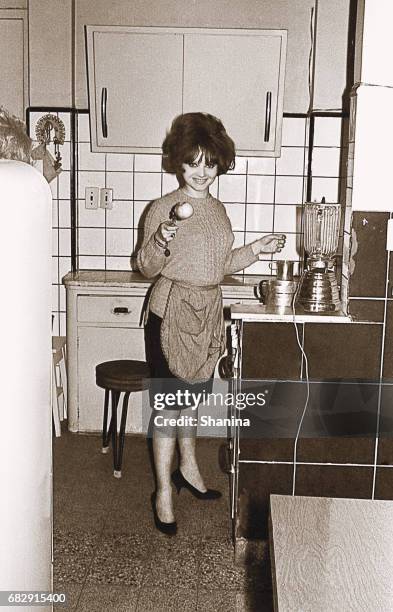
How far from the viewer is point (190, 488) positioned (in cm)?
336

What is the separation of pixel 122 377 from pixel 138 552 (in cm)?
94

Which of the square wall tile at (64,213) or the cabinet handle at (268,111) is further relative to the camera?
Result: the square wall tile at (64,213)

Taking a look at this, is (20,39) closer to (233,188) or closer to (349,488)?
(233,188)

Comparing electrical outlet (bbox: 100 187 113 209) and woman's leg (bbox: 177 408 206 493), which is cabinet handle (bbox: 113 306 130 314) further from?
woman's leg (bbox: 177 408 206 493)

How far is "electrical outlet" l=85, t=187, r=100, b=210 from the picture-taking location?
4.39 metres

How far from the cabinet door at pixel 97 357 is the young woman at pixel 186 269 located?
99 centimetres

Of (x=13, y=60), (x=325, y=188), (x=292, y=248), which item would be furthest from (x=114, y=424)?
(x=13, y=60)

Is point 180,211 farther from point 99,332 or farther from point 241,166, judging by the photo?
point 241,166

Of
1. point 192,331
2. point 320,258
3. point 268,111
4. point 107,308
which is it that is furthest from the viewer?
point 268,111

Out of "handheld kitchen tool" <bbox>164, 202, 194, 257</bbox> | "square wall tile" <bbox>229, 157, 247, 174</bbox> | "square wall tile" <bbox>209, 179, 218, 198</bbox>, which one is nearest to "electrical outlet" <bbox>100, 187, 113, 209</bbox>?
"square wall tile" <bbox>209, 179, 218, 198</bbox>

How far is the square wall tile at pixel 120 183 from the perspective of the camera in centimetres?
439

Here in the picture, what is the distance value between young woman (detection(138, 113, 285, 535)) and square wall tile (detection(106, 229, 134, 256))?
1.39 metres

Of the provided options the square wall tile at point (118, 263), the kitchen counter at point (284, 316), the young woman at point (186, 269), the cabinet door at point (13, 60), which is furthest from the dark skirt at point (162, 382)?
the cabinet door at point (13, 60)

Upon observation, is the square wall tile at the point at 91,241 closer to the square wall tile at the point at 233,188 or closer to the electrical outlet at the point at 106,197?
the electrical outlet at the point at 106,197
